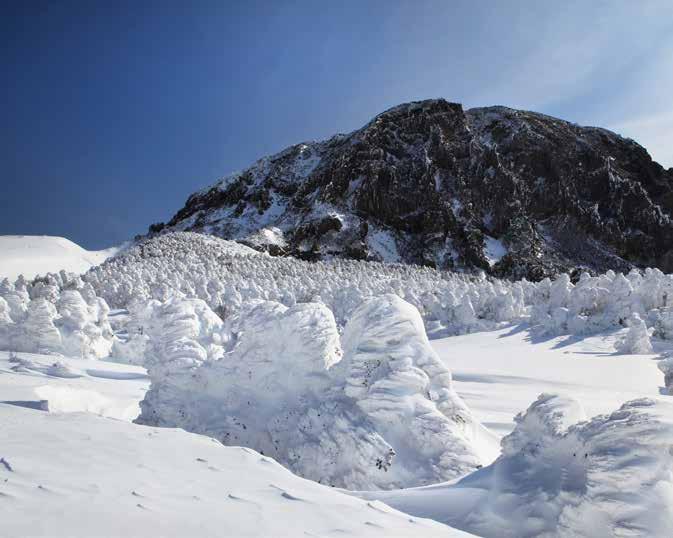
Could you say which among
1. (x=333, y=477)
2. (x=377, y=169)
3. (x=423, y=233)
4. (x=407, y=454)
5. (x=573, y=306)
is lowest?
(x=333, y=477)

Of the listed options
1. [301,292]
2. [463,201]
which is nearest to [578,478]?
[301,292]

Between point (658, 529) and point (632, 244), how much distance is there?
11643 cm

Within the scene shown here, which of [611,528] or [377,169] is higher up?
[377,169]

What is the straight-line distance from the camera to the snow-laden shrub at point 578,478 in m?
2.98

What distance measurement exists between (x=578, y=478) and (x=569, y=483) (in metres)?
0.08

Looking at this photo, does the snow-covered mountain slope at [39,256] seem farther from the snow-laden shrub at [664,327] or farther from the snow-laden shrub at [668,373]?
the snow-laden shrub at [668,373]

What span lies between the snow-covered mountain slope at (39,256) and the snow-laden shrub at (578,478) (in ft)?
167

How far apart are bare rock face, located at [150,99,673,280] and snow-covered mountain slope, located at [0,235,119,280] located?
33.2 meters

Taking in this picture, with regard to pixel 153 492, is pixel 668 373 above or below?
above

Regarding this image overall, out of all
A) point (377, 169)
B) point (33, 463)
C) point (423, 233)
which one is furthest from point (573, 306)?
point (377, 169)

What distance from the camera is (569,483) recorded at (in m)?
3.47

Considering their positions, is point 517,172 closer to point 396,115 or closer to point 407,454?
point 396,115

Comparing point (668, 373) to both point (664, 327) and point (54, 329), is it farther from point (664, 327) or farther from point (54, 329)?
point (54, 329)

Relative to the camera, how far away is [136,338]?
17.4 m
